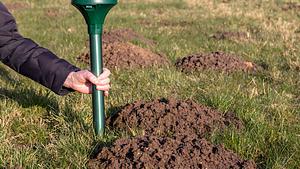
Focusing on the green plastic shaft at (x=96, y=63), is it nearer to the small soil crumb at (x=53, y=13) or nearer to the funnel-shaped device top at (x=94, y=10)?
the funnel-shaped device top at (x=94, y=10)

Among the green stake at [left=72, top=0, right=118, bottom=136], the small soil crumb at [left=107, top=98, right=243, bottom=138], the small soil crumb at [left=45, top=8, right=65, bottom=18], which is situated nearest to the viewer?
the green stake at [left=72, top=0, right=118, bottom=136]

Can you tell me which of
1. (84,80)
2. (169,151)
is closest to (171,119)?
(169,151)

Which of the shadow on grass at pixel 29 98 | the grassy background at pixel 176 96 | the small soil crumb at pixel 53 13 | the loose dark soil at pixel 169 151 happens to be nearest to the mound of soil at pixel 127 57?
the grassy background at pixel 176 96

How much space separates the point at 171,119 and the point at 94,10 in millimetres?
1282

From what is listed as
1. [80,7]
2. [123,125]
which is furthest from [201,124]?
[80,7]

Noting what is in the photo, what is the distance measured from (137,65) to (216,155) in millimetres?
4132

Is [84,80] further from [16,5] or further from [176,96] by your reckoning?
[16,5]

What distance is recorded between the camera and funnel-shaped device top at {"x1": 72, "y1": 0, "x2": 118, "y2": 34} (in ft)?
9.89

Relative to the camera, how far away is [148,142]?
311cm

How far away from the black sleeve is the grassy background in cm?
54

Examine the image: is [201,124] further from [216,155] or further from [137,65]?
[137,65]

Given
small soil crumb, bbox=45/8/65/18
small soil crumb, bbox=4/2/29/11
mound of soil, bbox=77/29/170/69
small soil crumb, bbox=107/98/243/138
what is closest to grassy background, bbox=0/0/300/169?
small soil crumb, bbox=107/98/243/138

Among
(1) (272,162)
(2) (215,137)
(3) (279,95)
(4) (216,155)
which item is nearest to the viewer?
(4) (216,155)

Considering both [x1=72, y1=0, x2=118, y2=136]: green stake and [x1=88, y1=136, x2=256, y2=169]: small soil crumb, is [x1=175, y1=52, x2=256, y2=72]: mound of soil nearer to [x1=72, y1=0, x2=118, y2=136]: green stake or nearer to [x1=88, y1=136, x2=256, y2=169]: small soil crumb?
[x1=72, y1=0, x2=118, y2=136]: green stake
